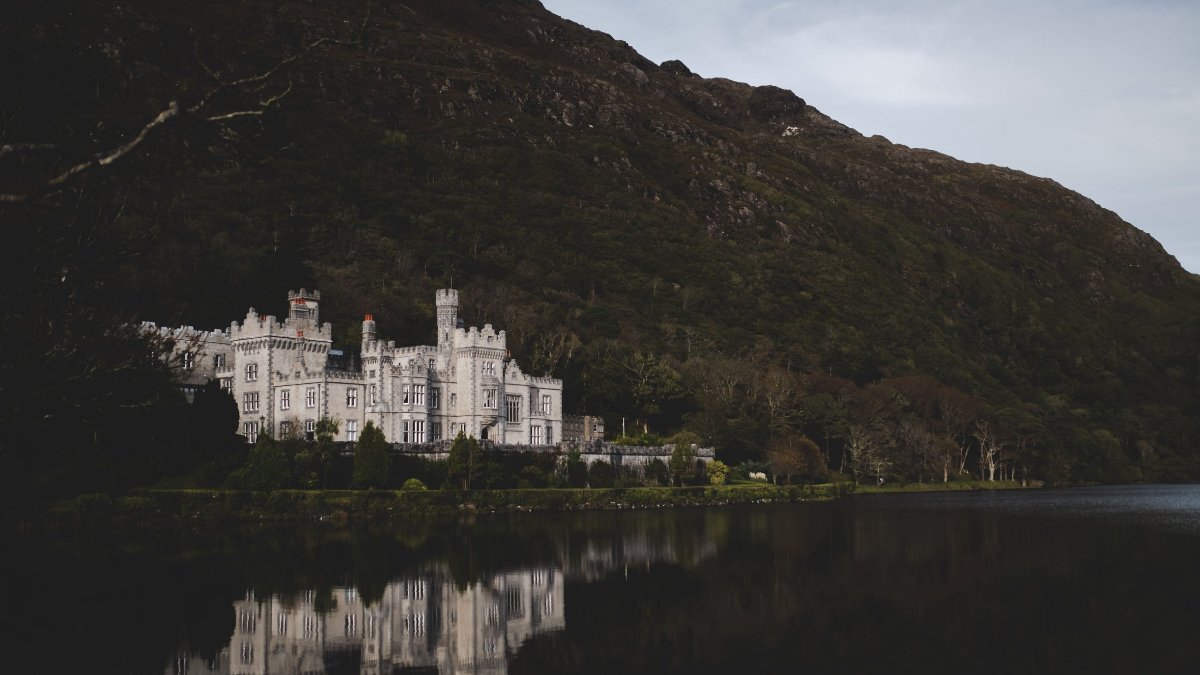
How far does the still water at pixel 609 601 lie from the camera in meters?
23.4

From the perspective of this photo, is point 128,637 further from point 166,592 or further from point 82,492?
point 82,492

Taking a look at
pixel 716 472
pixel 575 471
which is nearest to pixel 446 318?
pixel 575 471

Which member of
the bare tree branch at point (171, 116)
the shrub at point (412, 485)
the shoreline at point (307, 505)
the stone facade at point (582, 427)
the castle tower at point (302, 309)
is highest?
the castle tower at point (302, 309)

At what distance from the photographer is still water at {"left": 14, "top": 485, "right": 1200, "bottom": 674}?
76.6ft

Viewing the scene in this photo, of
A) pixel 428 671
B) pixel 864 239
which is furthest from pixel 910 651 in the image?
pixel 864 239

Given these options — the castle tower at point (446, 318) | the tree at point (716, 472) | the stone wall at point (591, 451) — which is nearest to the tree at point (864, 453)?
the stone wall at point (591, 451)

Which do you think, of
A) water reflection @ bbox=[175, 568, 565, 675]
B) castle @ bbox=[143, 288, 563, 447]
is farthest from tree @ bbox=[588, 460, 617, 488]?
water reflection @ bbox=[175, 568, 565, 675]

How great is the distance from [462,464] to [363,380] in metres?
9.77

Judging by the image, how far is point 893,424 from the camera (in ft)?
316

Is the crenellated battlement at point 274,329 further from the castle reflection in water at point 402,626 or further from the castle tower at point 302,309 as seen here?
the castle reflection in water at point 402,626

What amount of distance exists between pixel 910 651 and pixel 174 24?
139m

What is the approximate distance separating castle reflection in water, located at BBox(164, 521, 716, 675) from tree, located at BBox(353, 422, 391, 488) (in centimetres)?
2289

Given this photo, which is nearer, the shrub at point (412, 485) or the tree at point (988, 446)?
the shrub at point (412, 485)

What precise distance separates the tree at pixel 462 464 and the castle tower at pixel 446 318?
10416 mm
